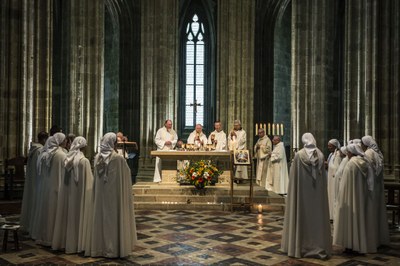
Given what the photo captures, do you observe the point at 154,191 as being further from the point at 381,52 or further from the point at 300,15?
the point at 300,15

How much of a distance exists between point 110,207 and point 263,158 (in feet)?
30.0

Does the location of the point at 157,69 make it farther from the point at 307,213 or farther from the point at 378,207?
the point at 307,213

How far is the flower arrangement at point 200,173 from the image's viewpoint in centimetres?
1263

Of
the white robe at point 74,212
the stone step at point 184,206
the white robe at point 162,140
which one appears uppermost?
the white robe at point 162,140

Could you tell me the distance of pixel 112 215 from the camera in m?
6.94

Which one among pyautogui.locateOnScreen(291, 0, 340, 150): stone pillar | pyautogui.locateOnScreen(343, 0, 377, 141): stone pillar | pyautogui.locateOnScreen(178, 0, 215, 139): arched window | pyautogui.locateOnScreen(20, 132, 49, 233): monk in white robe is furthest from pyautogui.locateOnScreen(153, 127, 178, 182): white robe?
pyautogui.locateOnScreen(178, 0, 215, 139): arched window

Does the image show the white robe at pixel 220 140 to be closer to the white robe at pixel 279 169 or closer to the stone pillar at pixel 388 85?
the white robe at pixel 279 169

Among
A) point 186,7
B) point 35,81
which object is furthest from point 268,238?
point 186,7

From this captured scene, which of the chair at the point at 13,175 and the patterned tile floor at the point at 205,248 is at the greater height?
the chair at the point at 13,175

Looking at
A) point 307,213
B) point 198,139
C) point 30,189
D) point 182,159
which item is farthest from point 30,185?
point 198,139

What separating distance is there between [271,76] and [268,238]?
18915 mm

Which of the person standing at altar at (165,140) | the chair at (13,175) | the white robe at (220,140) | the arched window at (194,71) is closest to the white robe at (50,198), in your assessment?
the chair at (13,175)

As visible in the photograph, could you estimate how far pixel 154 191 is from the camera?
1288cm

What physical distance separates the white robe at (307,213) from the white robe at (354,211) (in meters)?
0.55
